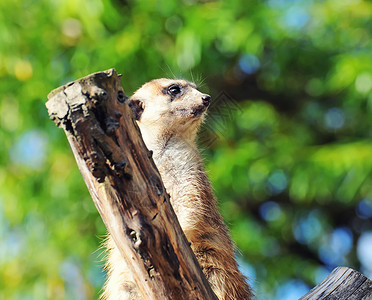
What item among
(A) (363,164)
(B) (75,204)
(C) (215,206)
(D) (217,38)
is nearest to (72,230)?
(B) (75,204)

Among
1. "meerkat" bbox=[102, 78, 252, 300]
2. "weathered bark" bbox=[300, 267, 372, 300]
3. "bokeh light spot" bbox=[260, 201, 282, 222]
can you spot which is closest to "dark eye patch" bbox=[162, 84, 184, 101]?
"meerkat" bbox=[102, 78, 252, 300]

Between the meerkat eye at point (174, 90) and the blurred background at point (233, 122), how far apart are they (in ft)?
8.33

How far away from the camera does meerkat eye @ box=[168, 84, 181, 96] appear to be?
4.45m

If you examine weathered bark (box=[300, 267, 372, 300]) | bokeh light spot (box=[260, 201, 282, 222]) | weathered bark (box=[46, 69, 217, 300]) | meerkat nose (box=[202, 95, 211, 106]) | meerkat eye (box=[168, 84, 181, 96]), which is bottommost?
weathered bark (box=[300, 267, 372, 300])

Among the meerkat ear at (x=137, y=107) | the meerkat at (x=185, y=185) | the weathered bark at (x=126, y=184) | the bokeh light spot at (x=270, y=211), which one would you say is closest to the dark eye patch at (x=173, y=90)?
the meerkat at (x=185, y=185)

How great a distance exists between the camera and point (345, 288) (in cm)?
289

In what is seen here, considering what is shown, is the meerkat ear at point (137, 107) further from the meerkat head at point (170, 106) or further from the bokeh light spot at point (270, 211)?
the bokeh light spot at point (270, 211)

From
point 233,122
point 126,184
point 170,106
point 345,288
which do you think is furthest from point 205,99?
point 233,122

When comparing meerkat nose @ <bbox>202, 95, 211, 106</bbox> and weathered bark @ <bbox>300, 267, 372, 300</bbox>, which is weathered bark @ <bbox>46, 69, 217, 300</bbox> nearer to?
weathered bark @ <bbox>300, 267, 372, 300</bbox>

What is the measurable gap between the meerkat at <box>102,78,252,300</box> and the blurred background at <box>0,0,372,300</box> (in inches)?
103

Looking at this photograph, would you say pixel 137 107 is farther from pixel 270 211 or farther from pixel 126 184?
pixel 270 211

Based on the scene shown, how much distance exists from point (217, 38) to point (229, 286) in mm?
5170

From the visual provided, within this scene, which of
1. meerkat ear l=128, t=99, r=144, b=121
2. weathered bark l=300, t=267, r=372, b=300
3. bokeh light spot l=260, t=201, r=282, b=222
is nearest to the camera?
weathered bark l=300, t=267, r=372, b=300

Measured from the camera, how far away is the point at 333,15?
306 inches
